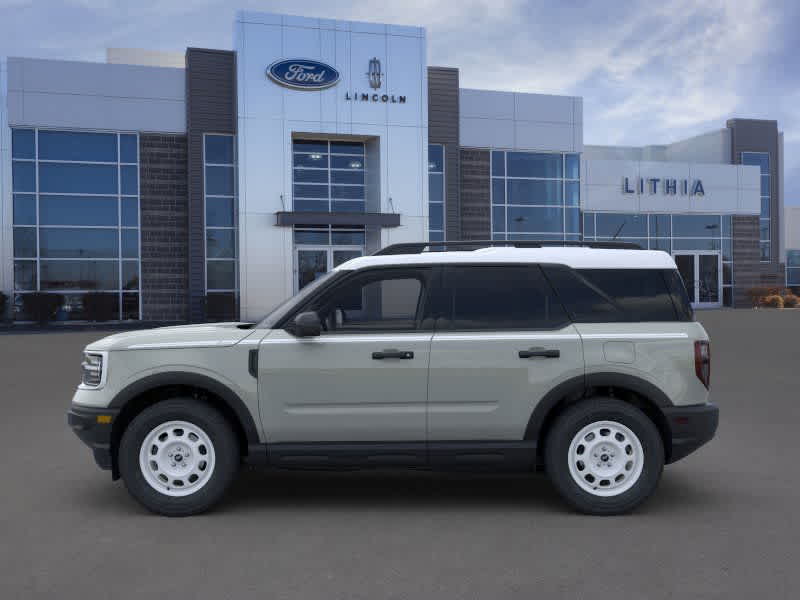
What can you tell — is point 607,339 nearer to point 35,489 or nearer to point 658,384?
point 658,384

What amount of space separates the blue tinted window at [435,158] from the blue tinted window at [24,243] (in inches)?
599

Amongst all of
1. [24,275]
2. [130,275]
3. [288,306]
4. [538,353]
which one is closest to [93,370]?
[288,306]

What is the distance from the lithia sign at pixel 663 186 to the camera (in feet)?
138

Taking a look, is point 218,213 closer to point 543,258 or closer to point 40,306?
point 40,306

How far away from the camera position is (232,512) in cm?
578

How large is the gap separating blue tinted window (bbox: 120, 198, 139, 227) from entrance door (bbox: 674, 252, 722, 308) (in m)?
27.0

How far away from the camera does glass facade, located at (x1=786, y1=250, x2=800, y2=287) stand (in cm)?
5912

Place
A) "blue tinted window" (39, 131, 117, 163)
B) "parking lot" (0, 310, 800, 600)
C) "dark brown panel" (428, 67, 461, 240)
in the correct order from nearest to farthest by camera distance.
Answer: "parking lot" (0, 310, 800, 600) → "blue tinted window" (39, 131, 117, 163) → "dark brown panel" (428, 67, 461, 240)

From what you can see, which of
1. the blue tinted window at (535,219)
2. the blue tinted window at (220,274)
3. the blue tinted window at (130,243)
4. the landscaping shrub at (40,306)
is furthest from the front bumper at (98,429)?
the blue tinted window at (535,219)

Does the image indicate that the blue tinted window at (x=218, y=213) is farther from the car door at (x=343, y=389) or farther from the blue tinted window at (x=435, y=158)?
the car door at (x=343, y=389)

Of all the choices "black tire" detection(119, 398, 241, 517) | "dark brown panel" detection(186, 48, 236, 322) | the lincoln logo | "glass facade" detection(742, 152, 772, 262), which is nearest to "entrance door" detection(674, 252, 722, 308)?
"glass facade" detection(742, 152, 772, 262)

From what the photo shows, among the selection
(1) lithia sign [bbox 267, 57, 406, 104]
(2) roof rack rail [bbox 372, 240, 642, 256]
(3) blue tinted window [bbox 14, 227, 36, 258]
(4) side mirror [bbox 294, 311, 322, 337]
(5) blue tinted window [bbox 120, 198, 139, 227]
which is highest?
(1) lithia sign [bbox 267, 57, 406, 104]

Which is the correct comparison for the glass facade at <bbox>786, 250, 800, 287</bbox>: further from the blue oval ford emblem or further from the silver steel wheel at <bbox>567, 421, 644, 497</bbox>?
the silver steel wheel at <bbox>567, 421, 644, 497</bbox>

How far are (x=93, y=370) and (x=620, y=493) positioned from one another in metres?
3.68
